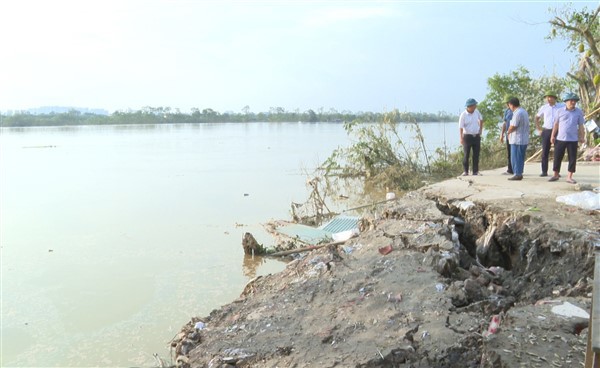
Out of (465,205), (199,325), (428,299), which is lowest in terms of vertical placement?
(199,325)

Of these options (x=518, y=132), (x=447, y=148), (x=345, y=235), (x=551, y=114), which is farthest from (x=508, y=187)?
(x=447, y=148)

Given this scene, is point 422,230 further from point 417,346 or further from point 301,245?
point 301,245

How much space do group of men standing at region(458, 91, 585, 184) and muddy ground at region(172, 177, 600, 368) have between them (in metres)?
1.84

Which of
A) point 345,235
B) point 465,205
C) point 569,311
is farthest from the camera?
point 345,235

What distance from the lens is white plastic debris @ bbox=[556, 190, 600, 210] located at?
4676 millimetres

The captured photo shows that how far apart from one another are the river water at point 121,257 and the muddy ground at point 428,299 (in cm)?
114

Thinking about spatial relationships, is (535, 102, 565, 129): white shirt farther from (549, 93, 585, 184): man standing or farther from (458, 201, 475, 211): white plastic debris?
(458, 201, 475, 211): white plastic debris

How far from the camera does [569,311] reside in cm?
291

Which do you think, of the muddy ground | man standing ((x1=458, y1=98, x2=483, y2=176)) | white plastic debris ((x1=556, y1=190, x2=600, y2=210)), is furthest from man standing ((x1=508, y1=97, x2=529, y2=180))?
the muddy ground

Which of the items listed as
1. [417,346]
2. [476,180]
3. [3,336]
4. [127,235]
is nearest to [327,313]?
[417,346]

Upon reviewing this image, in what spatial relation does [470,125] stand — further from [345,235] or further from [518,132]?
[345,235]

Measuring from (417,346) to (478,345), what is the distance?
32cm

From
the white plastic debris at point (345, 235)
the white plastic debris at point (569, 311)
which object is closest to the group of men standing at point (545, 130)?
the white plastic debris at point (345, 235)

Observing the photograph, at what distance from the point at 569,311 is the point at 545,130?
4.69 m
